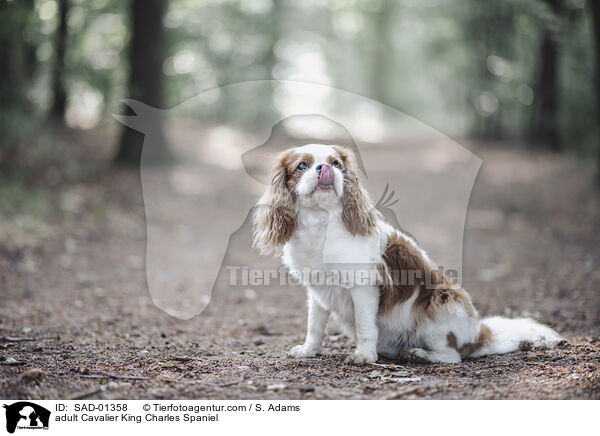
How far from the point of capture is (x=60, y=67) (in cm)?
1133

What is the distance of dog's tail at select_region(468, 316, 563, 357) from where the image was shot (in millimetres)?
3965

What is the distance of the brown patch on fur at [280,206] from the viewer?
11.8ft

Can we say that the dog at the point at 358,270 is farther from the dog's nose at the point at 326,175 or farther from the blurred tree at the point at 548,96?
the blurred tree at the point at 548,96

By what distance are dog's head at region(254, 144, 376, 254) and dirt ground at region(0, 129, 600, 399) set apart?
95 centimetres

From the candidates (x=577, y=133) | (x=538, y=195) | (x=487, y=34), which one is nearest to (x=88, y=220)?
(x=538, y=195)

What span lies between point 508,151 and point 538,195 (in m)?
5.69

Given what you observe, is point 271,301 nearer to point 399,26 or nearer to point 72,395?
point 72,395

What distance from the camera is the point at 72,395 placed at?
9.59 ft

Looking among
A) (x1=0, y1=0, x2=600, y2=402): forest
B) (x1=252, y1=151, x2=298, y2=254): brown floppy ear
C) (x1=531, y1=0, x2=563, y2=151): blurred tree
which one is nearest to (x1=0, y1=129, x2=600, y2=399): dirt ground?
(x1=0, y1=0, x2=600, y2=402): forest

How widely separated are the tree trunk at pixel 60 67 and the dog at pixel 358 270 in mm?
9438

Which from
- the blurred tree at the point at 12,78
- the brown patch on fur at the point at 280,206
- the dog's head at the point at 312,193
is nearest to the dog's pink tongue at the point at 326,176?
the dog's head at the point at 312,193
